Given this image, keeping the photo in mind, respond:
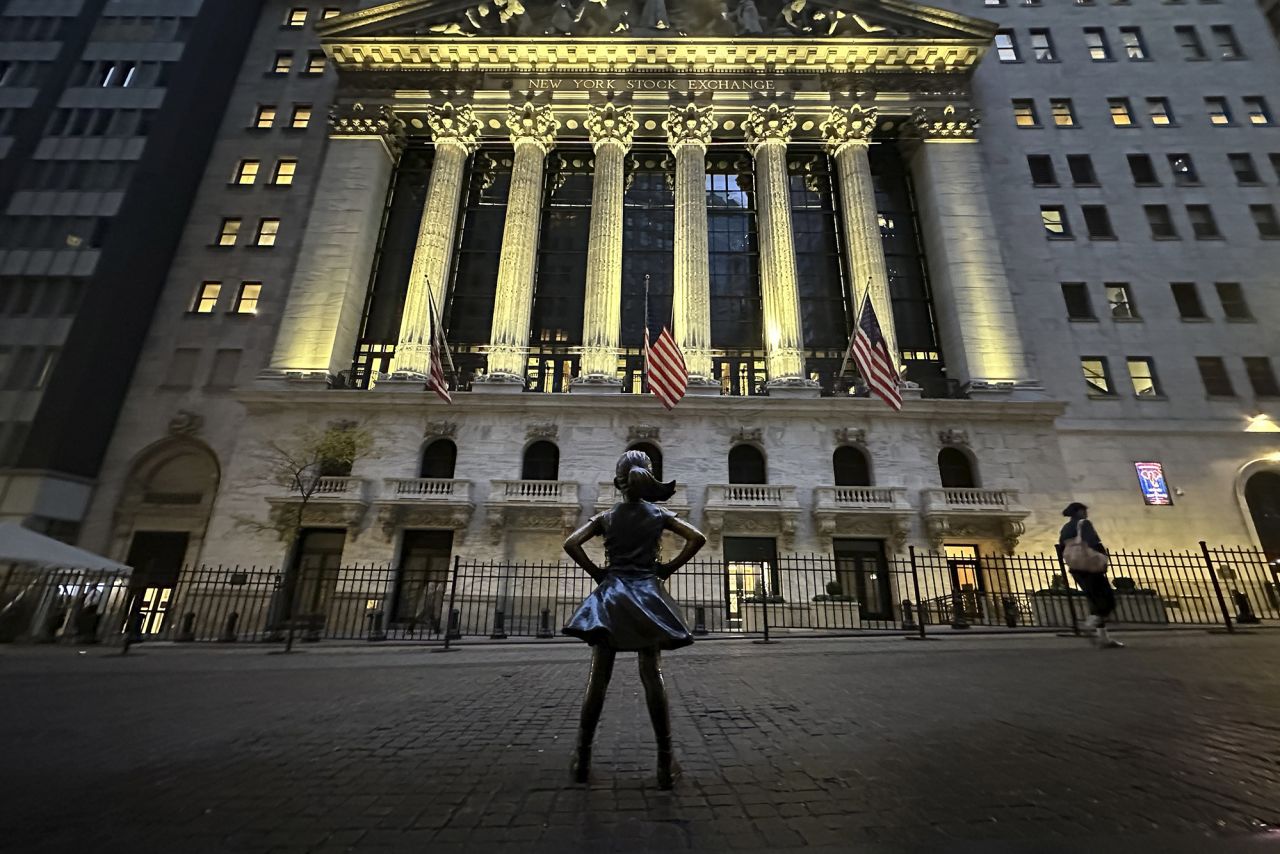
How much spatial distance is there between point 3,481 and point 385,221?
67.2 ft

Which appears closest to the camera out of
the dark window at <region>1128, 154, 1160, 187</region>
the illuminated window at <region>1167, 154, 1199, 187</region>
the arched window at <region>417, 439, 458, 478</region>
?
the arched window at <region>417, 439, 458, 478</region>

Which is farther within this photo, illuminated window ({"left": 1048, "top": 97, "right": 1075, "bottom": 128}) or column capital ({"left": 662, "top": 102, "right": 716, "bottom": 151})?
illuminated window ({"left": 1048, "top": 97, "right": 1075, "bottom": 128})

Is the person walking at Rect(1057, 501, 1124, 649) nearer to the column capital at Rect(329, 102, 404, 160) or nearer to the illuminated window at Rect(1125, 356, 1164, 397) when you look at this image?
the illuminated window at Rect(1125, 356, 1164, 397)

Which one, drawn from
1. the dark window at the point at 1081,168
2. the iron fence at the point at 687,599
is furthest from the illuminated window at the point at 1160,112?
the iron fence at the point at 687,599

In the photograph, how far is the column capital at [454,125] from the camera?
30.9m

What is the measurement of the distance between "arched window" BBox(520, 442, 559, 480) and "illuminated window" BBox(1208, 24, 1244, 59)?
44874 mm

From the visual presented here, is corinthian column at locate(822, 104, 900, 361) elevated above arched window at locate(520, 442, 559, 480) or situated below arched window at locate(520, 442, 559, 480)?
above

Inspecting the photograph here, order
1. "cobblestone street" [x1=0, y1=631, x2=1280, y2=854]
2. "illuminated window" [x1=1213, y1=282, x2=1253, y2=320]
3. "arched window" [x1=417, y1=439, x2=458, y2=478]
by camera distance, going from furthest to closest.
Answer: "illuminated window" [x1=1213, y1=282, x2=1253, y2=320] < "arched window" [x1=417, y1=439, x2=458, y2=478] < "cobblestone street" [x1=0, y1=631, x2=1280, y2=854]

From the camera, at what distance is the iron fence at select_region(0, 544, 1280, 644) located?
1744 cm

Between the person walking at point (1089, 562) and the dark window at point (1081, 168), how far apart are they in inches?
1160

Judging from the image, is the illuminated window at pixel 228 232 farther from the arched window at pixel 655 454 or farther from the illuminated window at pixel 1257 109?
the illuminated window at pixel 1257 109

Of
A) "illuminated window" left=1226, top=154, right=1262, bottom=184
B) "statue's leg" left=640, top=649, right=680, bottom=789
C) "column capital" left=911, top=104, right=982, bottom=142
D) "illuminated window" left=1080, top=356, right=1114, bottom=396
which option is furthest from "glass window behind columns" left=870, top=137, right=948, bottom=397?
"statue's leg" left=640, top=649, right=680, bottom=789

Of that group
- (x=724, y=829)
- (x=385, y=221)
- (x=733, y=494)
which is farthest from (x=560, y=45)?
(x=724, y=829)

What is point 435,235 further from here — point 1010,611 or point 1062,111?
point 1062,111
